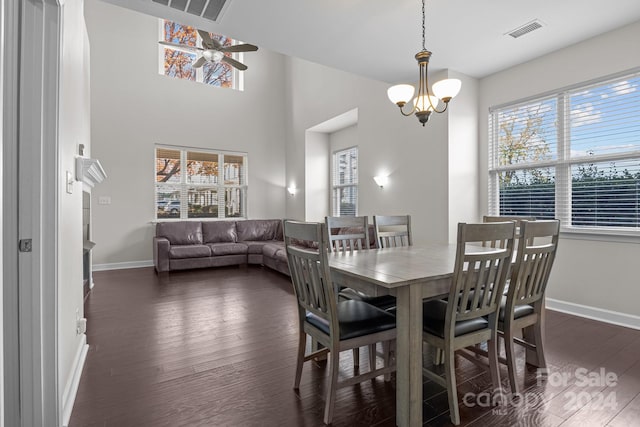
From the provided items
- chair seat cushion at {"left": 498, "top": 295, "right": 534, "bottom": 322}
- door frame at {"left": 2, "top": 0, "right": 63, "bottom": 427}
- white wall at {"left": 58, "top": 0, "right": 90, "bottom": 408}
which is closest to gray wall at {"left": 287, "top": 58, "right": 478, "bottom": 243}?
chair seat cushion at {"left": 498, "top": 295, "right": 534, "bottom": 322}

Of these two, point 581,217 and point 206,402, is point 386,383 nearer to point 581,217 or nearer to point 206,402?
point 206,402

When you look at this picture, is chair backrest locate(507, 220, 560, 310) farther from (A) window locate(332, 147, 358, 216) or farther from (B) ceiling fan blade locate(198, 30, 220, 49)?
(B) ceiling fan blade locate(198, 30, 220, 49)

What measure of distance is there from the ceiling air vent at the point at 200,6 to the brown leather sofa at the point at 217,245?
3.37 metres

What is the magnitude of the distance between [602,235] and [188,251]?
563 centimetres

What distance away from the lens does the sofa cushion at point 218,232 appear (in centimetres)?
654

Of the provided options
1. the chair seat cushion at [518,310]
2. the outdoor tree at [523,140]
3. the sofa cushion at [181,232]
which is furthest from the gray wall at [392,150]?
the sofa cushion at [181,232]

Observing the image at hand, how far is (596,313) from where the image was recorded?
10.8ft

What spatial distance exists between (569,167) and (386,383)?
3073 millimetres

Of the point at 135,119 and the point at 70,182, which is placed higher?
the point at 135,119

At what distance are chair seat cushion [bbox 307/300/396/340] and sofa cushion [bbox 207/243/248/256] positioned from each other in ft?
14.2

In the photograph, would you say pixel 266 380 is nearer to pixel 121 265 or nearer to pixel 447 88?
pixel 447 88

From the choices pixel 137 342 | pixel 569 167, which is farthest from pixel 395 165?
pixel 137 342

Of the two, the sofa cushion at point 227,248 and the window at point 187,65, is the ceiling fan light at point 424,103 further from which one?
the window at point 187,65

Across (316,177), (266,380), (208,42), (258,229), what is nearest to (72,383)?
(266,380)
